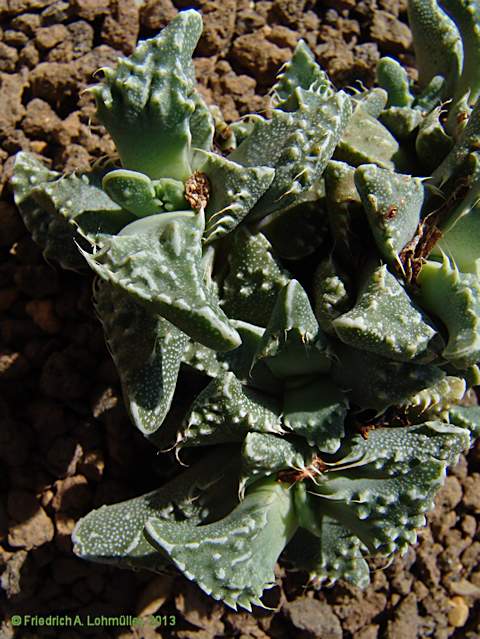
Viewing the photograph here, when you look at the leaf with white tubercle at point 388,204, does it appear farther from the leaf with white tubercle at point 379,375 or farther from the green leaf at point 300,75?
the green leaf at point 300,75

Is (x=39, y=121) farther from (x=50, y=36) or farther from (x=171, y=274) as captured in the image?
(x=171, y=274)

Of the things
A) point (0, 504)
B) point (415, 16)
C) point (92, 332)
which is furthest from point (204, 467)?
point (415, 16)

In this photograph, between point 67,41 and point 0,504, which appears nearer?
point 0,504

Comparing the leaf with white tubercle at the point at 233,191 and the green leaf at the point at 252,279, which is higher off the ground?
the leaf with white tubercle at the point at 233,191

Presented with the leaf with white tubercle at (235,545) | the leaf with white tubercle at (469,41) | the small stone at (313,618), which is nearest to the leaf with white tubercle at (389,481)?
the leaf with white tubercle at (235,545)

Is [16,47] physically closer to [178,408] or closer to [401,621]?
[178,408]

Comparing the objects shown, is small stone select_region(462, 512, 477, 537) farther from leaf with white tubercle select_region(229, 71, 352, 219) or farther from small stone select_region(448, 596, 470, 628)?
leaf with white tubercle select_region(229, 71, 352, 219)

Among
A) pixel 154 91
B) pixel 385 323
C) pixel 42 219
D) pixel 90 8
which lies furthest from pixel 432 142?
pixel 90 8
